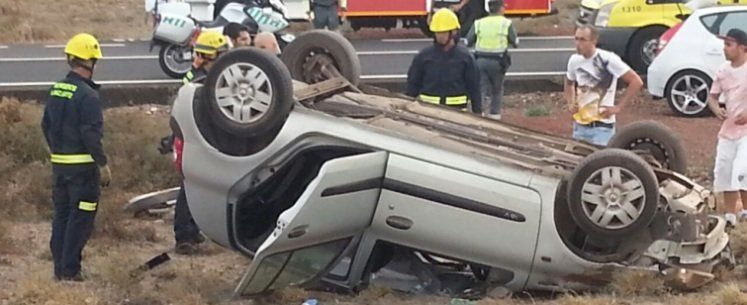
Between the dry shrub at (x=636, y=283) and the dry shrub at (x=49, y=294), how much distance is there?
2.76 m

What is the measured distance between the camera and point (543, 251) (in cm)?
698

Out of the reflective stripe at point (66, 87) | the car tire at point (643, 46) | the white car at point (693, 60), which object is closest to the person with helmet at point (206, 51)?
the reflective stripe at point (66, 87)

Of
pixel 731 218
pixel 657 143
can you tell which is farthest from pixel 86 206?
pixel 731 218

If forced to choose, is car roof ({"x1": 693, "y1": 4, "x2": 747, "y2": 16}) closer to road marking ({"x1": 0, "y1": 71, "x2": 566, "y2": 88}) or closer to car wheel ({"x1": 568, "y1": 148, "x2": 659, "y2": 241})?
road marking ({"x1": 0, "y1": 71, "x2": 566, "y2": 88})

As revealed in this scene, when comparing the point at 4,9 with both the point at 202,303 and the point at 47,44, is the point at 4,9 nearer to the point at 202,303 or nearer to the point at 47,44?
the point at 47,44

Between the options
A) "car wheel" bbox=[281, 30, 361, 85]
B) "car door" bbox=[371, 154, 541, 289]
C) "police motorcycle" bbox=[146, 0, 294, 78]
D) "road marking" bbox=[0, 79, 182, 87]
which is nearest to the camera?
"car door" bbox=[371, 154, 541, 289]

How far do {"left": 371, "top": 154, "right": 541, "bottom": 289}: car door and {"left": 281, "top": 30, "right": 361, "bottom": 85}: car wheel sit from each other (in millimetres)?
1577

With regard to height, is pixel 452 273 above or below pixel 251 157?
below

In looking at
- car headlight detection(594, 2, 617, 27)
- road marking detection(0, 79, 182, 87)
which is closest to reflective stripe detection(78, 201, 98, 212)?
road marking detection(0, 79, 182, 87)

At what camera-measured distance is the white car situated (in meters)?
14.8

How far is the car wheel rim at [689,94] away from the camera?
14930mm

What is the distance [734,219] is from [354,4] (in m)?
13.9

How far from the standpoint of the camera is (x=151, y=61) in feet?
62.7

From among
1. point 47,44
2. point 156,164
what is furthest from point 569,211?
point 47,44
